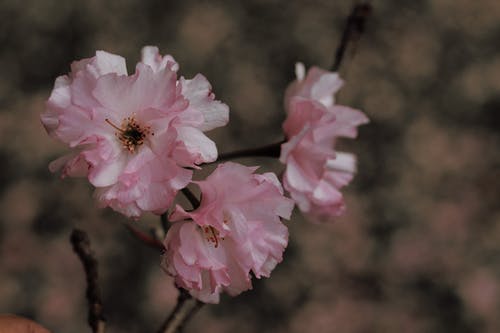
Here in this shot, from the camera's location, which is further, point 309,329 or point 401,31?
point 401,31

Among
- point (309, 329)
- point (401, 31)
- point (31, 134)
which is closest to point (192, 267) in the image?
point (309, 329)

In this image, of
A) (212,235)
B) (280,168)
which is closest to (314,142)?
(212,235)

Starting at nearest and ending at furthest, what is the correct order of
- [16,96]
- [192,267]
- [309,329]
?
[192,267] → [309,329] → [16,96]

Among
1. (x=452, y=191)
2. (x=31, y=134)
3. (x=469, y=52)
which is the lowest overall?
(x=31, y=134)

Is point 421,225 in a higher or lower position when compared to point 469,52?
lower

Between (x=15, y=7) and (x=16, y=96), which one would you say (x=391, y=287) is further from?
(x=15, y=7)

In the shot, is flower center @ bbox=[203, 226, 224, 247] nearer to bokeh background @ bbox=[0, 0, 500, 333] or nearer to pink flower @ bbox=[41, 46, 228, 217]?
pink flower @ bbox=[41, 46, 228, 217]

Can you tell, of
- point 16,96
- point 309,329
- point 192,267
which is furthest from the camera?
point 16,96
